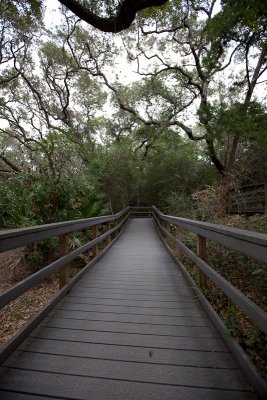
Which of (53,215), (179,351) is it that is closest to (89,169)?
(53,215)

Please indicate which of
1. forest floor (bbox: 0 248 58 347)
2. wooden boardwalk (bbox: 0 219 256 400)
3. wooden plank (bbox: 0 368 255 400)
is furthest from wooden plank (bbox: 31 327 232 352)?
forest floor (bbox: 0 248 58 347)

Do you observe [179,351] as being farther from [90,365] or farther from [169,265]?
[169,265]

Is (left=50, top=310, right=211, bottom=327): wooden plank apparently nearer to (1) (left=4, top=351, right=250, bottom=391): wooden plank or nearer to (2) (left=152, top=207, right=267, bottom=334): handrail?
(2) (left=152, top=207, right=267, bottom=334): handrail

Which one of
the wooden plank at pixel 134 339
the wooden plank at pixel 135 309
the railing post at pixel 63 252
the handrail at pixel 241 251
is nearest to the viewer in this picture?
the handrail at pixel 241 251

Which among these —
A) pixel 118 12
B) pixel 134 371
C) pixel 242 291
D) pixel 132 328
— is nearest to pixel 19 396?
pixel 134 371

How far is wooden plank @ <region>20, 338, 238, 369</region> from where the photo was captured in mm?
2051

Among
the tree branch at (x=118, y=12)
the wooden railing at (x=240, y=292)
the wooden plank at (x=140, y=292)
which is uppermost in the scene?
the tree branch at (x=118, y=12)

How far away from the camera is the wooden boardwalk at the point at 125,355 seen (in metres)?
1.76

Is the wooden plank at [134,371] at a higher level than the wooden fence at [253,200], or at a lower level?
lower

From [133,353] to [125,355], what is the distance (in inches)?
2.8

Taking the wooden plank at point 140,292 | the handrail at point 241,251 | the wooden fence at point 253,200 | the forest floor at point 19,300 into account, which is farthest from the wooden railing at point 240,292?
the wooden fence at point 253,200

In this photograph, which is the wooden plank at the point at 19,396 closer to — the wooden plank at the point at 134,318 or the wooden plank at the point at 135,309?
the wooden plank at the point at 134,318

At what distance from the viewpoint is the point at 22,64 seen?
14.0 meters

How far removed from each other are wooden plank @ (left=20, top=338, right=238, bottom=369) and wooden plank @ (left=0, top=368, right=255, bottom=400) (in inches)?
10.3
